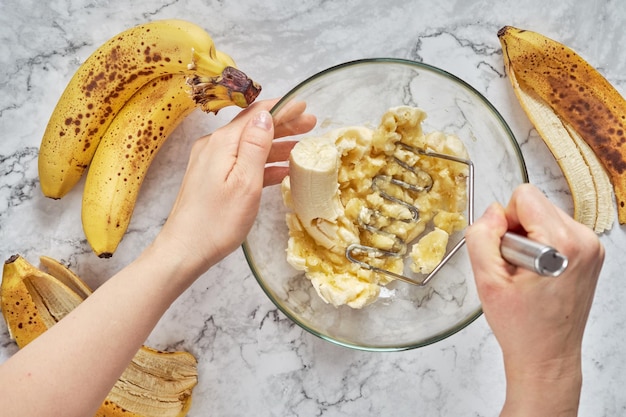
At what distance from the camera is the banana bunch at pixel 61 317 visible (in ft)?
3.33

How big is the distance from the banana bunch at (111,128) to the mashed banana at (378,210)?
0.70 ft

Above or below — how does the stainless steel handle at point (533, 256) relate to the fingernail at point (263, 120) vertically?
below

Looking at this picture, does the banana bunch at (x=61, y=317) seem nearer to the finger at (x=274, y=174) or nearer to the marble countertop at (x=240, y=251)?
the marble countertop at (x=240, y=251)

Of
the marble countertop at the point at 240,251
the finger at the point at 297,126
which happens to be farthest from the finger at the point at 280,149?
the marble countertop at the point at 240,251

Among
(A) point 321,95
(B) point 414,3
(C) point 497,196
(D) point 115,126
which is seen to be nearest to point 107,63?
(D) point 115,126

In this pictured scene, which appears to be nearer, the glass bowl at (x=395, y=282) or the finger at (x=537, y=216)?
the finger at (x=537, y=216)

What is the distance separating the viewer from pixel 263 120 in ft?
2.81

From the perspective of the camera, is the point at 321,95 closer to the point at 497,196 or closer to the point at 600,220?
the point at 497,196

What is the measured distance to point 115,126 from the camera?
1015 mm

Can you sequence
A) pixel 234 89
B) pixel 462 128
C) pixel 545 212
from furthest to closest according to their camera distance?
pixel 462 128, pixel 234 89, pixel 545 212

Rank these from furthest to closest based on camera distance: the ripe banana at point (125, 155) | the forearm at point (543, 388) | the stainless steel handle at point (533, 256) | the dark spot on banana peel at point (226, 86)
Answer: the ripe banana at point (125, 155)
the dark spot on banana peel at point (226, 86)
the forearm at point (543, 388)
the stainless steel handle at point (533, 256)

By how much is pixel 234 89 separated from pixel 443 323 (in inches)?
18.0

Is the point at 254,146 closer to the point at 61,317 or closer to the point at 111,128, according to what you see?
the point at 111,128

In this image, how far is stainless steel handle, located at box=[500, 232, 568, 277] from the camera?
24.5 inches
